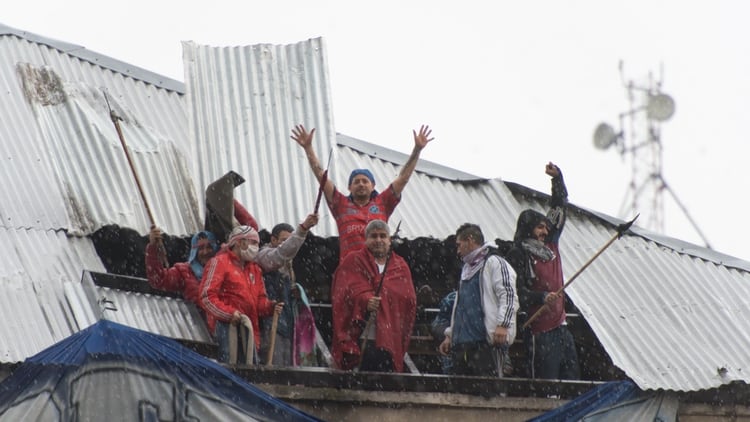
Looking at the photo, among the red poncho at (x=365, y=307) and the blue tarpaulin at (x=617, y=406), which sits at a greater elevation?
the red poncho at (x=365, y=307)

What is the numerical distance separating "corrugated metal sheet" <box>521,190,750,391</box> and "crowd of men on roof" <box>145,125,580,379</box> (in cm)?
89

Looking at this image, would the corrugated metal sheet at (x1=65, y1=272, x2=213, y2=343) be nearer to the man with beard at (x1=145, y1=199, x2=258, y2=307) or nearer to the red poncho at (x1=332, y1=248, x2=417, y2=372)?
the man with beard at (x1=145, y1=199, x2=258, y2=307)

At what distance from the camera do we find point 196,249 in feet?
43.5

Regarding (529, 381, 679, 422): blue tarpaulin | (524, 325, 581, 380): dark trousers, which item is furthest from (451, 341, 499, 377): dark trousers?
(529, 381, 679, 422): blue tarpaulin

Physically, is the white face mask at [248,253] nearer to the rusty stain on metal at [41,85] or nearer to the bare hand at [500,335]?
the bare hand at [500,335]

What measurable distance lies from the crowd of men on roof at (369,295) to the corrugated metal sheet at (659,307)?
886mm

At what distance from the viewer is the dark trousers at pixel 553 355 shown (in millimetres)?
13211

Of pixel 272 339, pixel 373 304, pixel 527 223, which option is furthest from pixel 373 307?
pixel 527 223

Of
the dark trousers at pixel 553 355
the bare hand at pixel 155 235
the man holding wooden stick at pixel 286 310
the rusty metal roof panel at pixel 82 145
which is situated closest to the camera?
the man holding wooden stick at pixel 286 310

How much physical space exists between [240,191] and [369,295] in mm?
2930

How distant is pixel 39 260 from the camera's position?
41.8 ft

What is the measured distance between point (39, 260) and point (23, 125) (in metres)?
2.21

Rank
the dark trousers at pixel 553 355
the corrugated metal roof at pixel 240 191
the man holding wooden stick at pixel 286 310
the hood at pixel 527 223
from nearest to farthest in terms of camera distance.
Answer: the man holding wooden stick at pixel 286 310
the dark trousers at pixel 553 355
the corrugated metal roof at pixel 240 191
the hood at pixel 527 223

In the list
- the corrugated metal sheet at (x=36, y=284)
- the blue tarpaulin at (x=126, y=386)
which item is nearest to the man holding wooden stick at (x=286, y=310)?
the blue tarpaulin at (x=126, y=386)
